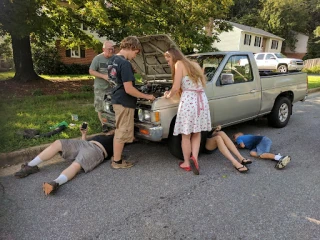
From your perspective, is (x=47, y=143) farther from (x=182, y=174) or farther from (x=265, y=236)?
(x=265, y=236)

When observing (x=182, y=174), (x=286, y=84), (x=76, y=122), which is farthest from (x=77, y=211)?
(x=286, y=84)

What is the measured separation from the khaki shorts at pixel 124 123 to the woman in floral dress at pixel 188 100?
2.07 ft

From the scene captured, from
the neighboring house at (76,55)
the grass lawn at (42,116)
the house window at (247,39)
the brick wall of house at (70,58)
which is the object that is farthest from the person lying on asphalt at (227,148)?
the house window at (247,39)

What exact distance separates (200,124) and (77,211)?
2.05 metres

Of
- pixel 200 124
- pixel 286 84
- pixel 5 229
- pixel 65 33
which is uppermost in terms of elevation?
pixel 65 33

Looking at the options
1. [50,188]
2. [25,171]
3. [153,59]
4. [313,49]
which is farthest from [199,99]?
[313,49]

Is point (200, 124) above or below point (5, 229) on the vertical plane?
above

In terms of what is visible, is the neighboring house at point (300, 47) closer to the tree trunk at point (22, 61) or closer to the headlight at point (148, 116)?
the tree trunk at point (22, 61)

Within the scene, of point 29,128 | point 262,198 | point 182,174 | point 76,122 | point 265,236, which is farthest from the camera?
point 76,122

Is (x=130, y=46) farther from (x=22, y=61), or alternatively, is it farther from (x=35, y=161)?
(x=22, y=61)

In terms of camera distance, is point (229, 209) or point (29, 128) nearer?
point (229, 209)

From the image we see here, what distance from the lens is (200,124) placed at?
3.95m

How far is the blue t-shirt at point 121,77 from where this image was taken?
3.68 m

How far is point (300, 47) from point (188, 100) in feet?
155
